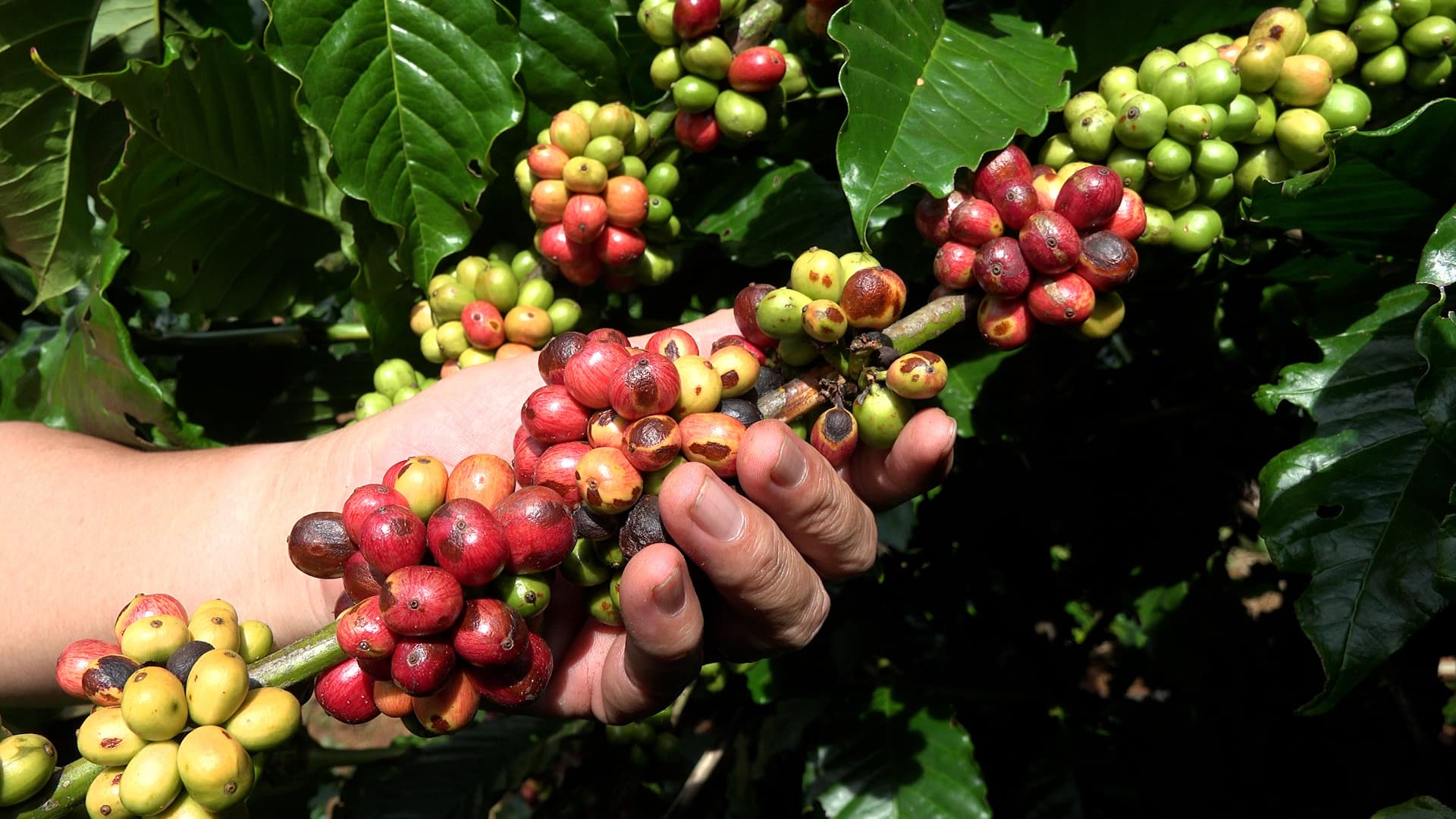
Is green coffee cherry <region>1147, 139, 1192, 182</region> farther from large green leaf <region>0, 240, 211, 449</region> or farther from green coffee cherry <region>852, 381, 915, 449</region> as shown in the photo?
large green leaf <region>0, 240, 211, 449</region>

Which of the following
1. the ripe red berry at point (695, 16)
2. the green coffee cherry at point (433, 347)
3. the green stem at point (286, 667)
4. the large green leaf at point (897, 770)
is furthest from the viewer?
the large green leaf at point (897, 770)

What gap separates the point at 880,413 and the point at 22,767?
4.81 ft

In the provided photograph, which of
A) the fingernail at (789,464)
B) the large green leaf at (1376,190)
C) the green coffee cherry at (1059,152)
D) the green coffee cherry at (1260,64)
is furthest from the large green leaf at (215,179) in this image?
the large green leaf at (1376,190)

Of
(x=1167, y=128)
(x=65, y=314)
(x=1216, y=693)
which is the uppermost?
(x=1167, y=128)

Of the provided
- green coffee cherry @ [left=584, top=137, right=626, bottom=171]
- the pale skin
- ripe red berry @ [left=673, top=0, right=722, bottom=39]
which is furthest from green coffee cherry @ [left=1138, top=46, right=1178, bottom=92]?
green coffee cherry @ [left=584, top=137, right=626, bottom=171]

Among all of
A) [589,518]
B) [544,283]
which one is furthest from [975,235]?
[544,283]

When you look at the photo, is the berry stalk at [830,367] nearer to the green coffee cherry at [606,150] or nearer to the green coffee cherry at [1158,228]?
the green coffee cherry at [1158,228]

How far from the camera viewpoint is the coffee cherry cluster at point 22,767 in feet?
4.11

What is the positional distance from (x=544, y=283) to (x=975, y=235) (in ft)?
3.58

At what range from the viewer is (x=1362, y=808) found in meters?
2.64

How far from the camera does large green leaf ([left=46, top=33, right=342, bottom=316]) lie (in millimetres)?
2180

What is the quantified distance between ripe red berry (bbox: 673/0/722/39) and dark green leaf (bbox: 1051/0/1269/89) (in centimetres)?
83

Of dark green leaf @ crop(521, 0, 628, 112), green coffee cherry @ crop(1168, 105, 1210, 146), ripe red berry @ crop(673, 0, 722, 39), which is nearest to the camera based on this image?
green coffee cherry @ crop(1168, 105, 1210, 146)

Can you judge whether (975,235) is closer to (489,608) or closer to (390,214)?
(489,608)
